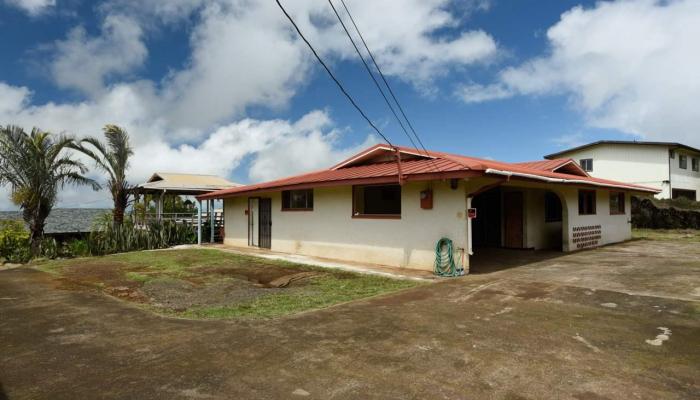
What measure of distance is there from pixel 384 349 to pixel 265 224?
12.1 metres

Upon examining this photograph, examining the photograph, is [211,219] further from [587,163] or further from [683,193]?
[683,193]

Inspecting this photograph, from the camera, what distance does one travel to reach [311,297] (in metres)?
6.95

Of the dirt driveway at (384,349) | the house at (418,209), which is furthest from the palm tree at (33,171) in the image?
the dirt driveway at (384,349)

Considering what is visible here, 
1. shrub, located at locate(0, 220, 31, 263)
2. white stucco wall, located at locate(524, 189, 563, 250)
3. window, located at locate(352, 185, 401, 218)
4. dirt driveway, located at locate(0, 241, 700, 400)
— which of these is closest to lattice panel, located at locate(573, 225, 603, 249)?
white stucco wall, located at locate(524, 189, 563, 250)

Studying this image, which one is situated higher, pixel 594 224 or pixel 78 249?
pixel 594 224

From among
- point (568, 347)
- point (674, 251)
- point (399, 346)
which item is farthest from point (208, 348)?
point (674, 251)

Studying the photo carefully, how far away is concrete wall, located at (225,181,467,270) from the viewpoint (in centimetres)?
953

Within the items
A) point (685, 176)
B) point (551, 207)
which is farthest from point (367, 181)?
point (685, 176)

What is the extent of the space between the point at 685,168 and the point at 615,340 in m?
31.5

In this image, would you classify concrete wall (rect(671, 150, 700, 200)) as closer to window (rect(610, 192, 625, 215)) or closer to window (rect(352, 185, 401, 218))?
window (rect(610, 192, 625, 215))

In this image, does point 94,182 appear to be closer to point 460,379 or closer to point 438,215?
point 438,215

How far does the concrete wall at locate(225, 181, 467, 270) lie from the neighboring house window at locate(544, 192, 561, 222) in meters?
6.72

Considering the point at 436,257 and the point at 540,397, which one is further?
the point at 436,257

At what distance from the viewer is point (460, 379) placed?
3500 mm
